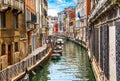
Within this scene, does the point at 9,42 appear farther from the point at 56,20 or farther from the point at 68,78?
the point at 56,20

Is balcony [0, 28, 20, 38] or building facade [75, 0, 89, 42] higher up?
building facade [75, 0, 89, 42]

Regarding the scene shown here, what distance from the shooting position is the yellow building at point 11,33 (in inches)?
926

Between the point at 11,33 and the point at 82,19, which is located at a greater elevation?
the point at 82,19

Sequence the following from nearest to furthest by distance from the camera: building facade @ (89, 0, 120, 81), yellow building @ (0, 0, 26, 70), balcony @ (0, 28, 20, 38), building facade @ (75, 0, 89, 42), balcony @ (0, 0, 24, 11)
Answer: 1. building facade @ (89, 0, 120, 81)
2. balcony @ (0, 0, 24, 11)
3. yellow building @ (0, 0, 26, 70)
4. balcony @ (0, 28, 20, 38)
5. building facade @ (75, 0, 89, 42)

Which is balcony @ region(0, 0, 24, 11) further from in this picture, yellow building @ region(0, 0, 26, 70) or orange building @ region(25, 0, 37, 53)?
orange building @ region(25, 0, 37, 53)

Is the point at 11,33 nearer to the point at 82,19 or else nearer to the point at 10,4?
the point at 10,4

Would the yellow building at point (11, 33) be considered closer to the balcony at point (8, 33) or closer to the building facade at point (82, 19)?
the balcony at point (8, 33)

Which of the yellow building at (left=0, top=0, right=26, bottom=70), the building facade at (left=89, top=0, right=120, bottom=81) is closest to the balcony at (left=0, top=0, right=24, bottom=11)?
the yellow building at (left=0, top=0, right=26, bottom=70)

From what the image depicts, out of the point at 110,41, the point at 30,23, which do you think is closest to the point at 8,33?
the point at 30,23

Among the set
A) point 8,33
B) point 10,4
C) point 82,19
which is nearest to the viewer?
point 10,4

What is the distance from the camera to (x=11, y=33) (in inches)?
1024

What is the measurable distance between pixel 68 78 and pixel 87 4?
1845 inches

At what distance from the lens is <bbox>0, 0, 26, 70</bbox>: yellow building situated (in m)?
23.5

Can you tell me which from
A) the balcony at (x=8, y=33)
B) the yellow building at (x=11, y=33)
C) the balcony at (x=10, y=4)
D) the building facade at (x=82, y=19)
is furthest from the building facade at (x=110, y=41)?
the building facade at (x=82, y=19)
